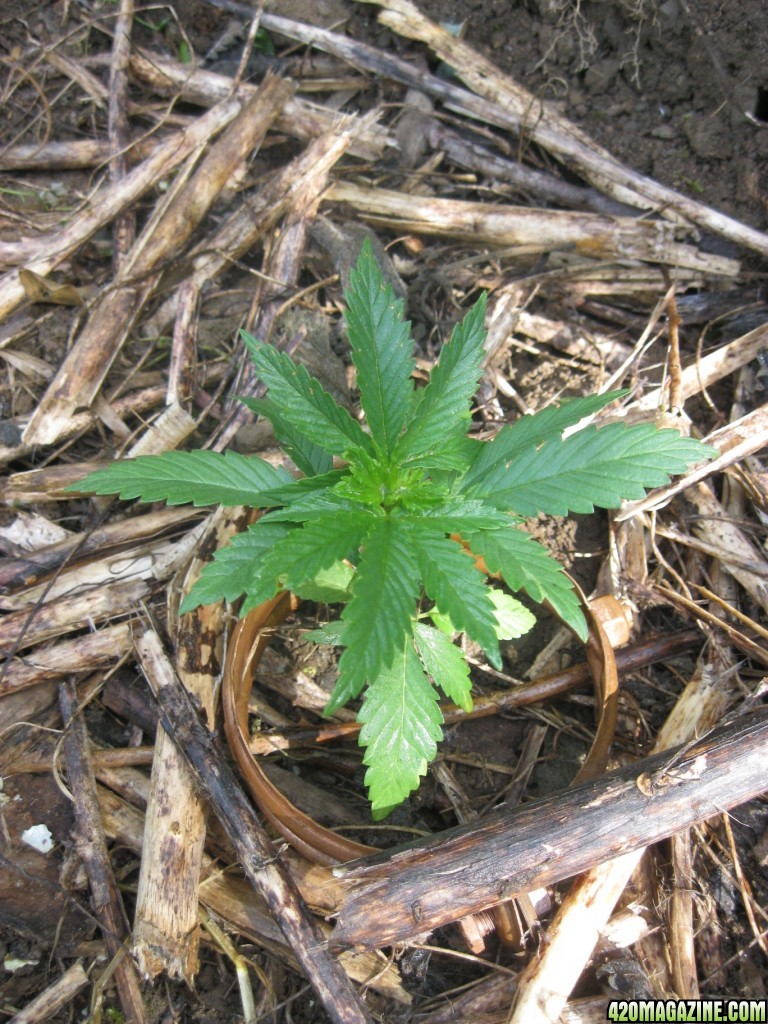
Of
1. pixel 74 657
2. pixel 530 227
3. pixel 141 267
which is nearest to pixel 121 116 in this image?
pixel 141 267

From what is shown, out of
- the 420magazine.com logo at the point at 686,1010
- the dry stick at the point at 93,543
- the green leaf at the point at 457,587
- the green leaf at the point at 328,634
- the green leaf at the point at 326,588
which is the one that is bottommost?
the 420magazine.com logo at the point at 686,1010

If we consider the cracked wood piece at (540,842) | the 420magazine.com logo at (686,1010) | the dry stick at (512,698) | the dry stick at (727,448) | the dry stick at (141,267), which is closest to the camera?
the cracked wood piece at (540,842)

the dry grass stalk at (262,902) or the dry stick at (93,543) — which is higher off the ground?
the dry stick at (93,543)

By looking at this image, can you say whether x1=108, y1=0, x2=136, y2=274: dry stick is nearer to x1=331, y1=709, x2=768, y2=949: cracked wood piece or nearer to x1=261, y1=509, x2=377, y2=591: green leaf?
x1=261, y1=509, x2=377, y2=591: green leaf

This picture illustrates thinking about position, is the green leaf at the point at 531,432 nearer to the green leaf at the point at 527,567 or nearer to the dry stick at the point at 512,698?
the green leaf at the point at 527,567

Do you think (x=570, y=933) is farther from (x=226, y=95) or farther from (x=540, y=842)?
(x=226, y=95)

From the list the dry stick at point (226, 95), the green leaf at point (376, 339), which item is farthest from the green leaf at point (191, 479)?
the dry stick at point (226, 95)

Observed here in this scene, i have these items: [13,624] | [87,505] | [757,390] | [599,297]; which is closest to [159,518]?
[87,505]
